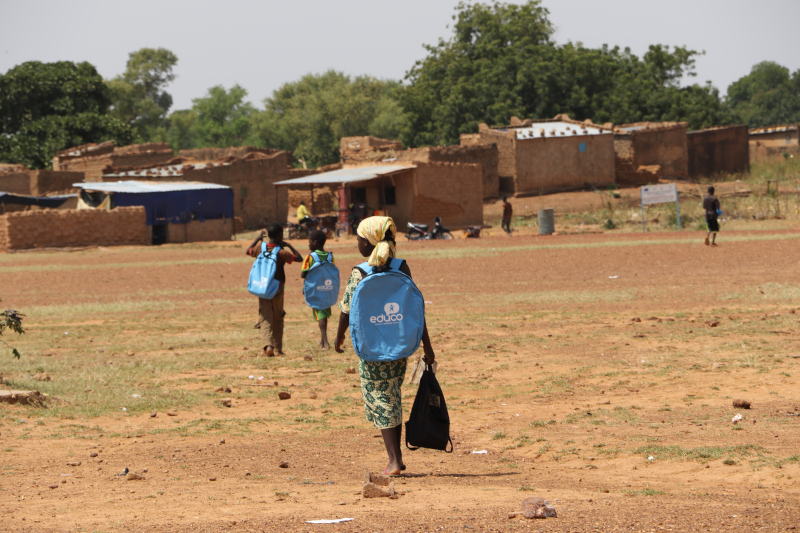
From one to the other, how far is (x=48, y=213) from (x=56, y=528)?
2855 centimetres

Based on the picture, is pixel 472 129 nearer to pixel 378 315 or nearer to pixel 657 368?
pixel 657 368

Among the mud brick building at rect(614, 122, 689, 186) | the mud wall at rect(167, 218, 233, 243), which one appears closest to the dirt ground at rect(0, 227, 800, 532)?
the mud wall at rect(167, 218, 233, 243)

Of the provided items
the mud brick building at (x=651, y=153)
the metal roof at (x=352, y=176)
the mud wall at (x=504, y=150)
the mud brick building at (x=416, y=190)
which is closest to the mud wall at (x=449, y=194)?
the mud brick building at (x=416, y=190)

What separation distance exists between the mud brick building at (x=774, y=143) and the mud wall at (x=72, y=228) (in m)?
41.2

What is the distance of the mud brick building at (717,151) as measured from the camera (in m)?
50.5

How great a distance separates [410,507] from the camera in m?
4.48

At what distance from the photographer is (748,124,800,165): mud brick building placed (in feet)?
190

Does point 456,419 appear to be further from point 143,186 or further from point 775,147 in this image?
point 775,147

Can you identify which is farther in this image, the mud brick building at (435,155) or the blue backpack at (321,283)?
the mud brick building at (435,155)

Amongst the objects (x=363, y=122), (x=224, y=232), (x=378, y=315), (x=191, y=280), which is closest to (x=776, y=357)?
(x=378, y=315)

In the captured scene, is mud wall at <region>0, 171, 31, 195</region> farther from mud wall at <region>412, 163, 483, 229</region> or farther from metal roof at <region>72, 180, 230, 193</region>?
mud wall at <region>412, 163, 483, 229</region>

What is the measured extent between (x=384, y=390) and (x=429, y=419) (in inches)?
13.2

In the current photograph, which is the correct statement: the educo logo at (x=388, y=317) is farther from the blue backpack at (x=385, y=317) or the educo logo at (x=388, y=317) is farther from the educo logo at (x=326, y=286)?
the educo logo at (x=326, y=286)

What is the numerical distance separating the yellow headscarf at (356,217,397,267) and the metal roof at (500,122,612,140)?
3841 centimetres
